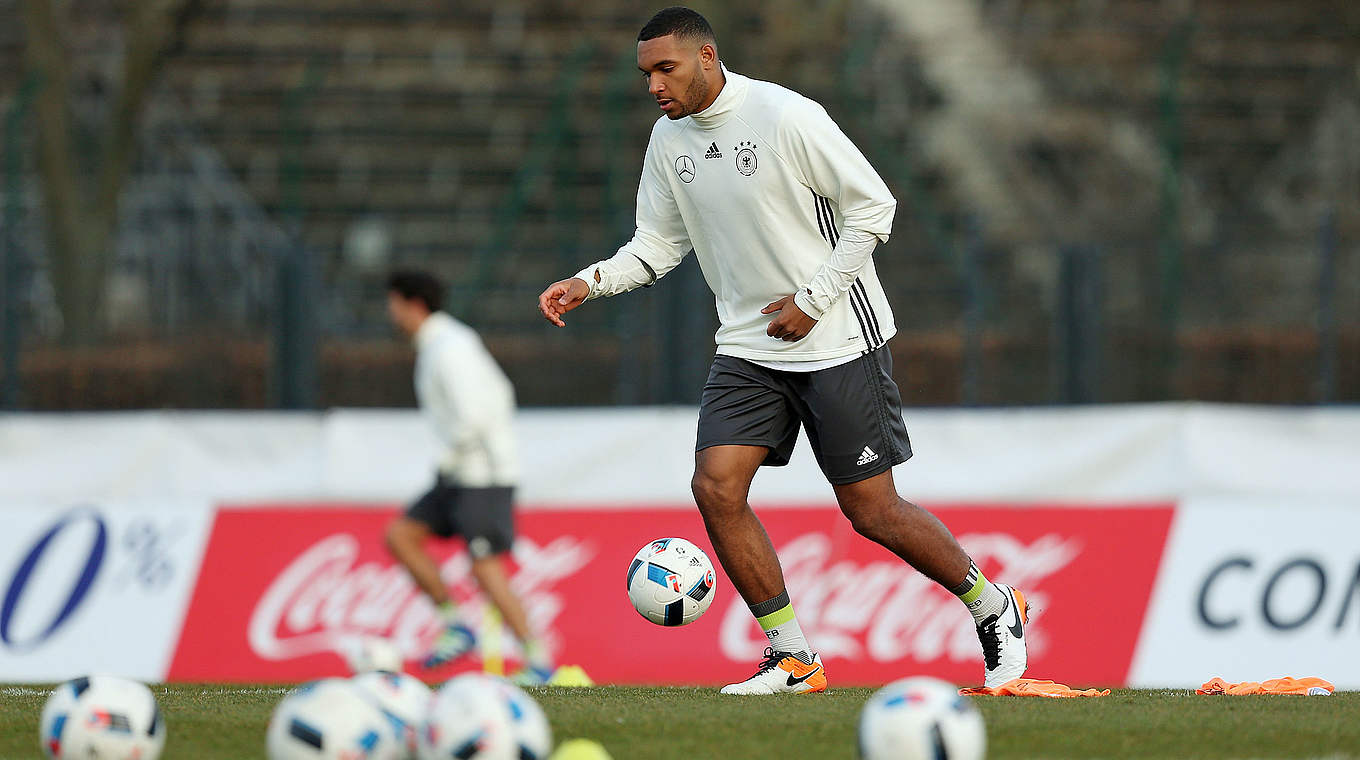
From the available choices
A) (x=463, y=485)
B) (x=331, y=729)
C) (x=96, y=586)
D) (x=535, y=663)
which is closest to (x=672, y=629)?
(x=535, y=663)

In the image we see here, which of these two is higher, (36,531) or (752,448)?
(752,448)

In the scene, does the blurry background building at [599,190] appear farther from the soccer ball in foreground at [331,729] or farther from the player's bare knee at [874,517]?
the soccer ball in foreground at [331,729]

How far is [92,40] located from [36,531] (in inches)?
387

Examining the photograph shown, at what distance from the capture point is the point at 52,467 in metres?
11.7

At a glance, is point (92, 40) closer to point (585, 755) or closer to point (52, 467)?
point (52, 467)

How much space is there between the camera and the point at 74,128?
18.6 metres

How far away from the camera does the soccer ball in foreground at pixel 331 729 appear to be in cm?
505

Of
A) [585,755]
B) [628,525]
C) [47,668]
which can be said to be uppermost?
[585,755]

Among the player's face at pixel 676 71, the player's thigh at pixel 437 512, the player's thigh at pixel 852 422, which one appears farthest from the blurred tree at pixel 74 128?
the player's thigh at pixel 852 422

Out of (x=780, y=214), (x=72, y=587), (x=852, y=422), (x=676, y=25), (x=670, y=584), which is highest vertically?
(x=676, y=25)

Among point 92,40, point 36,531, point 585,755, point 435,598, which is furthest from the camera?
point 92,40

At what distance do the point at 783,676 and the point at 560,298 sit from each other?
1.50m

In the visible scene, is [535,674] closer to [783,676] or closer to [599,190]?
[783,676]

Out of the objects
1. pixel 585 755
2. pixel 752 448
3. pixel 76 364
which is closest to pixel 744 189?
pixel 752 448
